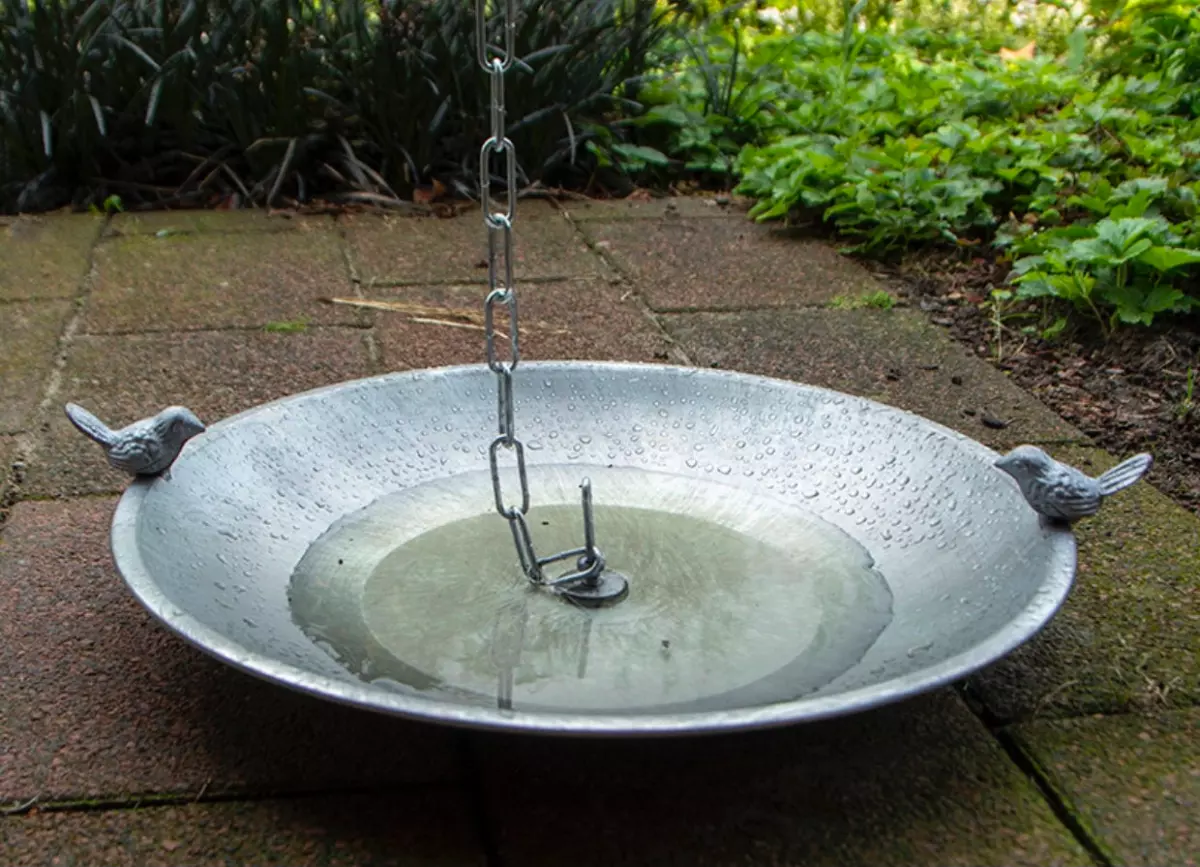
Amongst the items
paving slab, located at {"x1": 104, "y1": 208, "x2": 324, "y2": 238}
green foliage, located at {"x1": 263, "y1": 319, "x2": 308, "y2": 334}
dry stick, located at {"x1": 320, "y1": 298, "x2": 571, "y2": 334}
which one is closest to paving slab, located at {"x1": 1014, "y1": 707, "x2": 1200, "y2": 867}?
dry stick, located at {"x1": 320, "y1": 298, "x2": 571, "y2": 334}

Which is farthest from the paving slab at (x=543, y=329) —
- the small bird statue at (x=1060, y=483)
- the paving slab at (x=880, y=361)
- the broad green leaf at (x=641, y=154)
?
the small bird statue at (x=1060, y=483)

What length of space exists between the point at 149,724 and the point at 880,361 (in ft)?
5.53

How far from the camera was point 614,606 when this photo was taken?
149cm

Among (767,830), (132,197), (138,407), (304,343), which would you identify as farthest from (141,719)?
(132,197)

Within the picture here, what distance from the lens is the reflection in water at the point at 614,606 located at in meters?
1.33

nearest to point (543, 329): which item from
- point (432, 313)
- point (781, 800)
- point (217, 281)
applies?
point (432, 313)

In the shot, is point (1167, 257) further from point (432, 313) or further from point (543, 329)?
point (432, 313)

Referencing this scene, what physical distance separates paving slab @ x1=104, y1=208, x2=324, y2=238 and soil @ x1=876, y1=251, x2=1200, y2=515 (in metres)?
1.64

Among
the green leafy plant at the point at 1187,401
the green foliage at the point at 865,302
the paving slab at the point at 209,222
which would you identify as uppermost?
the green leafy plant at the point at 1187,401

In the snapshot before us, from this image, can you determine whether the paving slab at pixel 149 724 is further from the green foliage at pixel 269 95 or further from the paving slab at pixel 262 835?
the green foliage at pixel 269 95

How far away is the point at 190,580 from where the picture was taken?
54.8 inches

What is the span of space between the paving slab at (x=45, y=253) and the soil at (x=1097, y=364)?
1.99 m

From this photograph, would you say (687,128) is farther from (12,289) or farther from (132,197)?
(12,289)

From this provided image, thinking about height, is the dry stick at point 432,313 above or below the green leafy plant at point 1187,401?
below
